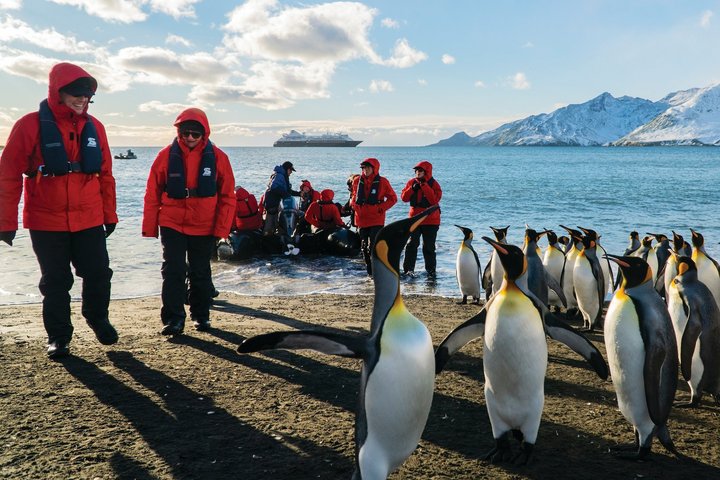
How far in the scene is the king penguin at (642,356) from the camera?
2924 mm

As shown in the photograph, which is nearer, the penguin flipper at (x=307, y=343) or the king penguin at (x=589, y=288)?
the penguin flipper at (x=307, y=343)

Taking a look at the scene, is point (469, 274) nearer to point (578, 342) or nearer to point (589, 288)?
point (589, 288)

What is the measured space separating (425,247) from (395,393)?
743cm

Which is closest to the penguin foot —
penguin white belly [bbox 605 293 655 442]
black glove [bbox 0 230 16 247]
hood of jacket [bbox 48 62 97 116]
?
penguin white belly [bbox 605 293 655 442]

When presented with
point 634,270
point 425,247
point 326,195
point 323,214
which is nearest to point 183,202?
point 634,270

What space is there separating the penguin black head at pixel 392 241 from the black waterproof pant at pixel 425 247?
6.74 m

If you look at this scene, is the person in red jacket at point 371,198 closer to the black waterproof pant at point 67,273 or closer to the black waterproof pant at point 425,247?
the black waterproof pant at point 425,247

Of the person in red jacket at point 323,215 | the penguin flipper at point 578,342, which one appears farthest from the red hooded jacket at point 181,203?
the person in red jacket at point 323,215

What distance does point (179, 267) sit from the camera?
4.73m

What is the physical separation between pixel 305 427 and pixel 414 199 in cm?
662

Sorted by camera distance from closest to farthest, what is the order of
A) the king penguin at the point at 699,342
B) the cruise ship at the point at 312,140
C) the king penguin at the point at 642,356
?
the king penguin at the point at 642,356 → the king penguin at the point at 699,342 → the cruise ship at the point at 312,140

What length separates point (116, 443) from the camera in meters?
2.82

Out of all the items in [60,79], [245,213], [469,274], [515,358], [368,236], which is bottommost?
[469,274]

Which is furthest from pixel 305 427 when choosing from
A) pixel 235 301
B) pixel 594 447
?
pixel 235 301
